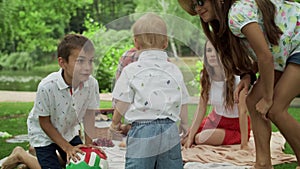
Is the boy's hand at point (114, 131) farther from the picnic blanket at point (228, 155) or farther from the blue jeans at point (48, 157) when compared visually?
the picnic blanket at point (228, 155)

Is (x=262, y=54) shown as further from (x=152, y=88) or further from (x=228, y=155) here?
(x=228, y=155)

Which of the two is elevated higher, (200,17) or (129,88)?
(200,17)

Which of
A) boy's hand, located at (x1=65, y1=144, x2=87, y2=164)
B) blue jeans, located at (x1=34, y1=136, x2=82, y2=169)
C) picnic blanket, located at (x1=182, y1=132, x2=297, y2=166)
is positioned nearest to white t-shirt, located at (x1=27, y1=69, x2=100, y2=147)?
blue jeans, located at (x1=34, y1=136, x2=82, y2=169)

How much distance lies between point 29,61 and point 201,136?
13.2 meters

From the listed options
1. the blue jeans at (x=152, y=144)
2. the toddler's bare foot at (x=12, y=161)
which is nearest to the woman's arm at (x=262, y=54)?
the blue jeans at (x=152, y=144)

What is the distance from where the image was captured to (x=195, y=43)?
9.63 feet

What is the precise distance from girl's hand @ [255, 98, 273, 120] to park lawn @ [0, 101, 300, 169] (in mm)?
407

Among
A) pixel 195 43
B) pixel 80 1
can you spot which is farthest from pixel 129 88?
pixel 80 1

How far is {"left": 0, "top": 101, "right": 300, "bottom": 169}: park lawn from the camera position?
13.3 ft

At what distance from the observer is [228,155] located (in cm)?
438

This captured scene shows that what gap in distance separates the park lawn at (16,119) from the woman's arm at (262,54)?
413 millimetres

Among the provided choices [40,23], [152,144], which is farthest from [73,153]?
[40,23]

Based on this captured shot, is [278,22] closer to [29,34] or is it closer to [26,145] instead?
[26,145]

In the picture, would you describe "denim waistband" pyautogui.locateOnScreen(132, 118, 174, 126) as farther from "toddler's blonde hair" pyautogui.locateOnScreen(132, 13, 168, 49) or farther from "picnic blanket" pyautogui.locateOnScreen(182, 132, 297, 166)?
"picnic blanket" pyautogui.locateOnScreen(182, 132, 297, 166)
